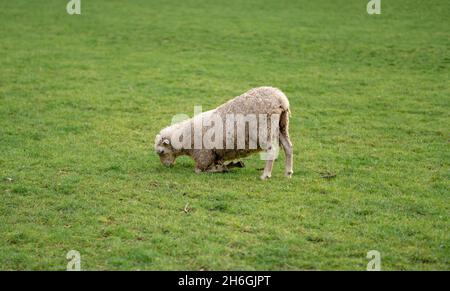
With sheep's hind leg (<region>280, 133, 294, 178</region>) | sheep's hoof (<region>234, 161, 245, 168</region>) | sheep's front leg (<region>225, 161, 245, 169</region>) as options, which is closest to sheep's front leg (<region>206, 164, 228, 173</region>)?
sheep's front leg (<region>225, 161, 245, 169</region>)

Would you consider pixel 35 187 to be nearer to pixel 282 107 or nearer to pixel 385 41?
pixel 282 107

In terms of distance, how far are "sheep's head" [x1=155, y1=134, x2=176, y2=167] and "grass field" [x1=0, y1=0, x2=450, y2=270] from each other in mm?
214

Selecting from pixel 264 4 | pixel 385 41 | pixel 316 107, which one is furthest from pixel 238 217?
pixel 264 4

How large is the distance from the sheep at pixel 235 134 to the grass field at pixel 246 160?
0.38 m

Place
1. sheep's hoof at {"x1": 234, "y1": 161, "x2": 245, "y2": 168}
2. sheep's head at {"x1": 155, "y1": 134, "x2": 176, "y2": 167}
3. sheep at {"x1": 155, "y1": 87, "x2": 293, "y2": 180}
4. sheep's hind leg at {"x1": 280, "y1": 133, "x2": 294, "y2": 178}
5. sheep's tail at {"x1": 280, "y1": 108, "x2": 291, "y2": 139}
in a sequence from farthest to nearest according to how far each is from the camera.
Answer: sheep's hoof at {"x1": 234, "y1": 161, "x2": 245, "y2": 168} → sheep's head at {"x1": 155, "y1": 134, "x2": 176, "y2": 167} → sheep's hind leg at {"x1": 280, "y1": 133, "x2": 294, "y2": 178} → sheep's tail at {"x1": 280, "y1": 108, "x2": 291, "y2": 139} → sheep at {"x1": 155, "y1": 87, "x2": 293, "y2": 180}

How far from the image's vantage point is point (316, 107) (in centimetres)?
1741

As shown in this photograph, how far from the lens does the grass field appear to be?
8430 millimetres

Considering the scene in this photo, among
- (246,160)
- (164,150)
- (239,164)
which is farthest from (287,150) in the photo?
(164,150)

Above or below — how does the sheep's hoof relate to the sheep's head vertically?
below

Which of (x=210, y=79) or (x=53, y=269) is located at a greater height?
(x=210, y=79)

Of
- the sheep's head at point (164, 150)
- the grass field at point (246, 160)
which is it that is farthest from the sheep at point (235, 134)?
the grass field at point (246, 160)

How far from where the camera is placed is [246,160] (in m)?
12.8

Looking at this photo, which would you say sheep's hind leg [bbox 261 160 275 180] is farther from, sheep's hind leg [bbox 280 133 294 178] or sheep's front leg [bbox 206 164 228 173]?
sheep's front leg [bbox 206 164 228 173]
